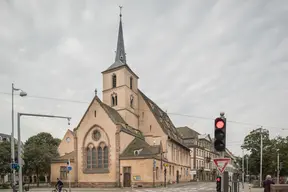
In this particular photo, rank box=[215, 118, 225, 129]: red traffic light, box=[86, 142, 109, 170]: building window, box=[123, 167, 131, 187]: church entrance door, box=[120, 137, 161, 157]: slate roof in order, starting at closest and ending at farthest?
box=[215, 118, 225, 129]: red traffic light
box=[120, 137, 161, 157]: slate roof
box=[123, 167, 131, 187]: church entrance door
box=[86, 142, 109, 170]: building window

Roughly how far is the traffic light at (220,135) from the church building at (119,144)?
3244cm

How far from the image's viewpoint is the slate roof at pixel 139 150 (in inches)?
1679

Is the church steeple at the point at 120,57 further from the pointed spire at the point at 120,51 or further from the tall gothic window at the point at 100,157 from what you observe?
the tall gothic window at the point at 100,157

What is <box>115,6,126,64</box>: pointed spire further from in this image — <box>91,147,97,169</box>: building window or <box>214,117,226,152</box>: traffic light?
<box>214,117,226,152</box>: traffic light

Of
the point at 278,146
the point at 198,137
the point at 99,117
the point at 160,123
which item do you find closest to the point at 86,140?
the point at 99,117

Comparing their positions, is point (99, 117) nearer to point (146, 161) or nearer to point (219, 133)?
point (146, 161)

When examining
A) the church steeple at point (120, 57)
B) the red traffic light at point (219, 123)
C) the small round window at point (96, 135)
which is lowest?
the small round window at point (96, 135)

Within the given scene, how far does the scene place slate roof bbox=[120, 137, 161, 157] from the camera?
4266 centimetres

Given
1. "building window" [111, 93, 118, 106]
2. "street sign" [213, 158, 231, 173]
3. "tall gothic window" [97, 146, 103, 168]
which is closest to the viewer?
"street sign" [213, 158, 231, 173]

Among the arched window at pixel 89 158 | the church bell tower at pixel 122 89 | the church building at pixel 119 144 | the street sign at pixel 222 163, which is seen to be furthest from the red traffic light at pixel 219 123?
the church bell tower at pixel 122 89

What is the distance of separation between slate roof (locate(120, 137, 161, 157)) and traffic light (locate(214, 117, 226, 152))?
32505 mm

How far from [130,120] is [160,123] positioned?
5400 mm

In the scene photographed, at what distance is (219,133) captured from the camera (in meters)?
9.98

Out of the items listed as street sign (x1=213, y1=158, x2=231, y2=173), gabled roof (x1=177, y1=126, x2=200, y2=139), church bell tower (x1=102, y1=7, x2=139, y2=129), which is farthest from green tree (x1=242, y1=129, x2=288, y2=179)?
street sign (x1=213, y1=158, x2=231, y2=173)
